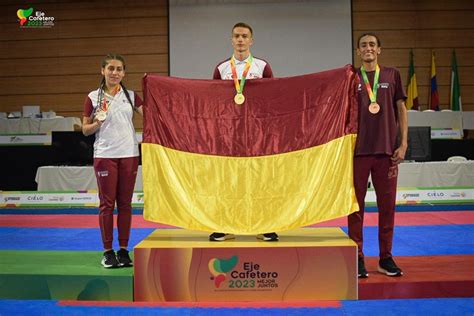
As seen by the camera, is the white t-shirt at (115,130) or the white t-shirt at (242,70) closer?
the white t-shirt at (115,130)

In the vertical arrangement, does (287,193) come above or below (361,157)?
below

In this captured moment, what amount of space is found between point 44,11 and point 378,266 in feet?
36.6

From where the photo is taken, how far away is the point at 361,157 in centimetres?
328

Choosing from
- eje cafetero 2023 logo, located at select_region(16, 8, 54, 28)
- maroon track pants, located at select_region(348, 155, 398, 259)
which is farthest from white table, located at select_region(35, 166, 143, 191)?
eje cafetero 2023 logo, located at select_region(16, 8, 54, 28)

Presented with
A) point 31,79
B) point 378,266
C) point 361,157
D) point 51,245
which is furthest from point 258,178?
point 31,79

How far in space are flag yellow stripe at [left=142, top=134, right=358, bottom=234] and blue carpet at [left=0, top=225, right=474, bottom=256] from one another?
143 cm

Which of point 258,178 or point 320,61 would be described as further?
point 320,61

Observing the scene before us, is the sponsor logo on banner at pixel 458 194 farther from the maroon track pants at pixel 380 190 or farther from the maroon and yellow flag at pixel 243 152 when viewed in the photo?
the maroon and yellow flag at pixel 243 152

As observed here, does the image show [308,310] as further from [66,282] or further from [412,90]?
[412,90]

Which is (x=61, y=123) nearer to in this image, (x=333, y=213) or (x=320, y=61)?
(x=320, y=61)

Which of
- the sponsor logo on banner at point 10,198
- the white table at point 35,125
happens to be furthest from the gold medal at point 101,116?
the white table at point 35,125

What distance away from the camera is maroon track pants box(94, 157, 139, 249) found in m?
3.42

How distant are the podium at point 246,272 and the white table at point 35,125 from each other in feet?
24.0

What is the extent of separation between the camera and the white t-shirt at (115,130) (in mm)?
3434
